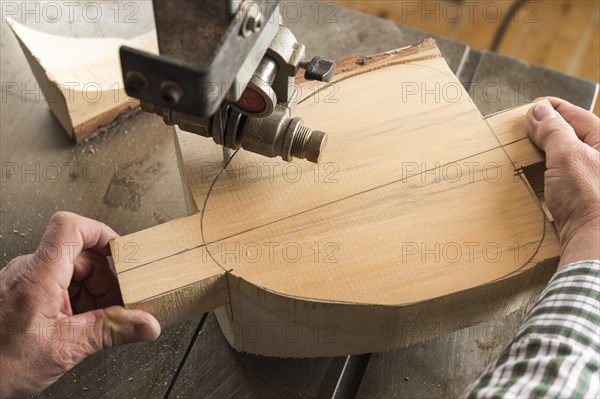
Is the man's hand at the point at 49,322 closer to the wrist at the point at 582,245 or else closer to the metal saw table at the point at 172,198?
the metal saw table at the point at 172,198

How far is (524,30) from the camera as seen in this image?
316cm

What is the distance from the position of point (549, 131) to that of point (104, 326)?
98 centimetres

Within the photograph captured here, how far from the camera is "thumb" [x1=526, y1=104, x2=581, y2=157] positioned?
48.5 inches

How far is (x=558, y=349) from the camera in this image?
38.5 inches

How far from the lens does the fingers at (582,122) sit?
1.27 metres

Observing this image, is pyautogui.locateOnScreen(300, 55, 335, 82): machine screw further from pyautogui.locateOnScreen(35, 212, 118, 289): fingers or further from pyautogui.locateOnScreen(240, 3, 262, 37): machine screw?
pyautogui.locateOnScreen(35, 212, 118, 289): fingers

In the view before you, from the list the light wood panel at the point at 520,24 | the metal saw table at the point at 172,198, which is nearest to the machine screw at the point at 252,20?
the metal saw table at the point at 172,198

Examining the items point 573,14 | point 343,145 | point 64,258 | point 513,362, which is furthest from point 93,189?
point 573,14

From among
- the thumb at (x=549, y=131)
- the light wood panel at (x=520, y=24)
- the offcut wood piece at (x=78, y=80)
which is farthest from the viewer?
the light wood panel at (x=520, y=24)

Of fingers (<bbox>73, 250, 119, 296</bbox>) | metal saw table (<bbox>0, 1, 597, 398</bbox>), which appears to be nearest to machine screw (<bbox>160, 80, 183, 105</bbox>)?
fingers (<bbox>73, 250, 119, 296</bbox>)

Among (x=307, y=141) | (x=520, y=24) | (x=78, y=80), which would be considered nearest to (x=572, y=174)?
(x=307, y=141)

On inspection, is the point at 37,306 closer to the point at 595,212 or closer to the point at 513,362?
the point at 513,362

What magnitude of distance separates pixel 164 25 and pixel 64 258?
530mm

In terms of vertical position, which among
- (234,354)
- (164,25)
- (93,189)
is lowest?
(234,354)
